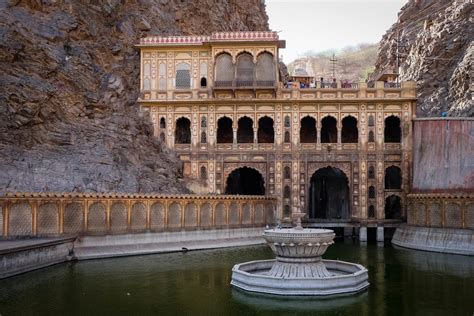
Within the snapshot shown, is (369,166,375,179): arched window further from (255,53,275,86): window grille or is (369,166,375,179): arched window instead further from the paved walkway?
the paved walkway

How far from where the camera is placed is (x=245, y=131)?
152 ft

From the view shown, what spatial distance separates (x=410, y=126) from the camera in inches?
1639

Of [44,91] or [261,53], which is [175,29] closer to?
[261,53]

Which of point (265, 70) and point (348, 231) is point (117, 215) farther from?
point (348, 231)

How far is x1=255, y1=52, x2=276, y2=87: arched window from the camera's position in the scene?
42.3 metres

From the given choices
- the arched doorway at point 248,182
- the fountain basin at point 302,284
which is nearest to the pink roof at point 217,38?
the arched doorway at point 248,182

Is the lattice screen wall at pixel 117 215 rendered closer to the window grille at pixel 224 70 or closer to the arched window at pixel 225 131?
the arched window at pixel 225 131

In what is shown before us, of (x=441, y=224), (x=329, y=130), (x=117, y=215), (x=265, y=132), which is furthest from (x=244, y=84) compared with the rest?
(x=441, y=224)

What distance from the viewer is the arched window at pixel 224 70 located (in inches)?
1673

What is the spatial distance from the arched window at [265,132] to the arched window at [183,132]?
6029 millimetres

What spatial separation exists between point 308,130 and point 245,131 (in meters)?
5.38

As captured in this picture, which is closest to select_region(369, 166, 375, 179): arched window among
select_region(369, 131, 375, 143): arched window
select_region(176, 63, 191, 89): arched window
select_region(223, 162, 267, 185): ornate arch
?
select_region(369, 131, 375, 143): arched window

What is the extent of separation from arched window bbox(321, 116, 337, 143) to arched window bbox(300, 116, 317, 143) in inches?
30.8

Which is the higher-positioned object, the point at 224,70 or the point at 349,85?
the point at 224,70
